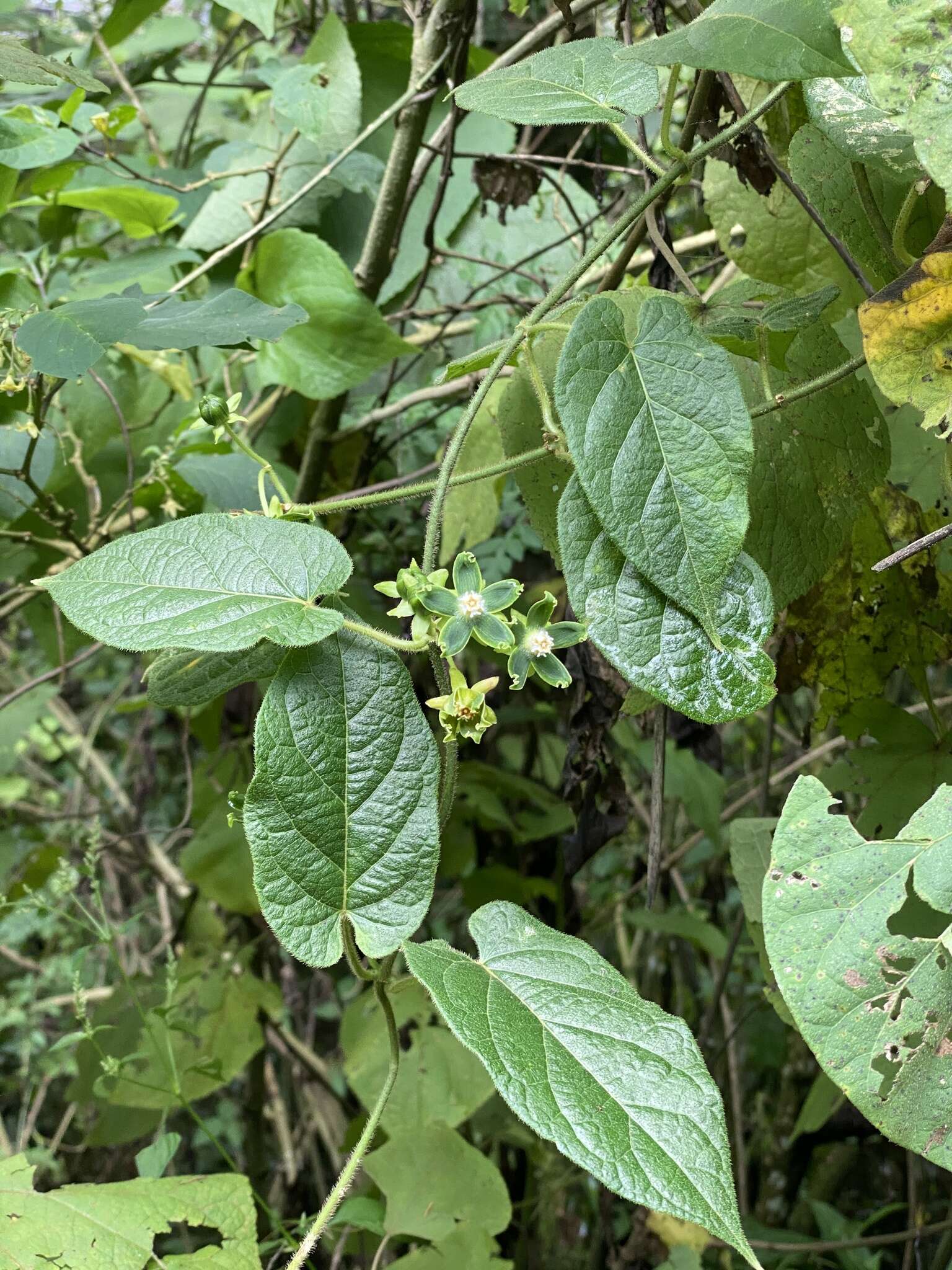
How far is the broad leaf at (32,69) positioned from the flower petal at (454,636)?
414mm

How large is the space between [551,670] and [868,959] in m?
0.20

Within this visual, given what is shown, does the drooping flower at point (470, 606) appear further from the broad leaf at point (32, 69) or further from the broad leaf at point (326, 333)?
the broad leaf at point (326, 333)

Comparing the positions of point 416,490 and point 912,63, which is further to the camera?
point 416,490

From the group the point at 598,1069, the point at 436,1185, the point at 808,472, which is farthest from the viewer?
the point at 436,1185

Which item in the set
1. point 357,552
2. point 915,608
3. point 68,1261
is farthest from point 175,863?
point 915,608

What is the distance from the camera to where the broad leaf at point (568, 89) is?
0.54m

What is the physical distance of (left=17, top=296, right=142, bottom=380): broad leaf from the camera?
64 cm

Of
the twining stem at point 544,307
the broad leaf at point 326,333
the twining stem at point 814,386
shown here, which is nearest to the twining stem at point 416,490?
the twining stem at point 544,307

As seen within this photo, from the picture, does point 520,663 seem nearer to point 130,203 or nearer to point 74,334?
point 74,334

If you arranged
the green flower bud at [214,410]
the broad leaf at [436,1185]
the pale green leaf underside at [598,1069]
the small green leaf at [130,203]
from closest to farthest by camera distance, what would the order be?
the pale green leaf underside at [598,1069]
the green flower bud at [214,410]
the broad leaf at [436,1185]
the small green leaf at [130,203]

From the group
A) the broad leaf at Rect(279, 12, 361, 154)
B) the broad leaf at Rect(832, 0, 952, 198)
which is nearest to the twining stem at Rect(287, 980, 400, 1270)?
the broad leaf at Rect(832, 0, 952, 198)

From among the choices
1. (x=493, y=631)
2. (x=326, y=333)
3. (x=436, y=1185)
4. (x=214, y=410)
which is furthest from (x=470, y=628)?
(x=436, y=1185)

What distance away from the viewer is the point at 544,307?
0.57m

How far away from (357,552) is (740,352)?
2.53ft
